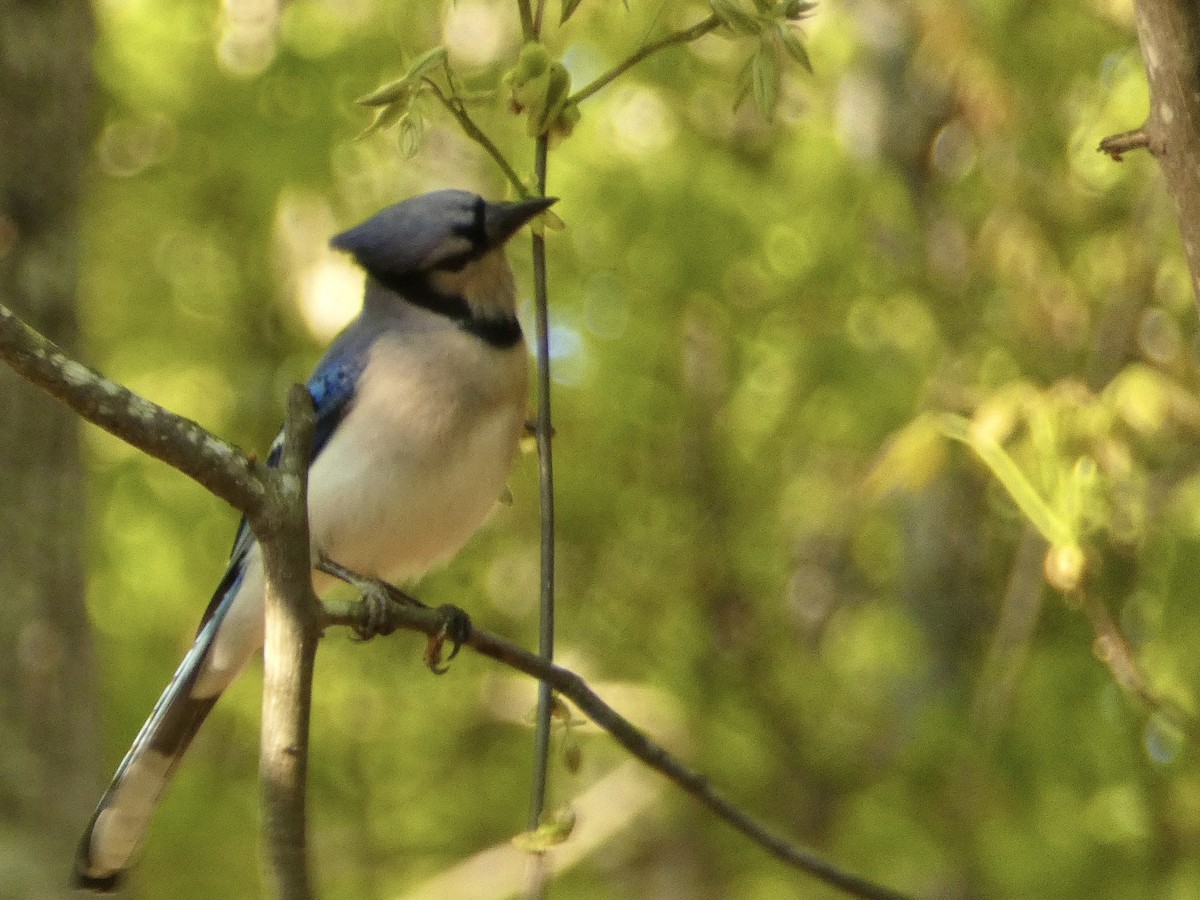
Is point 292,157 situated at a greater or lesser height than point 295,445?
greater

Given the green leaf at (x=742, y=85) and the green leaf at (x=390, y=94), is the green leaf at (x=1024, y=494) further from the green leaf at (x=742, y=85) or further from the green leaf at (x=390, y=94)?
the green leaf at (x=390, y=94)

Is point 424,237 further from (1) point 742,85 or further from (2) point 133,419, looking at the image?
(2) point 133,419

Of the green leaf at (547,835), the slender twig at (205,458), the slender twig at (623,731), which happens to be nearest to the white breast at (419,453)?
the slender twig at (623,731)

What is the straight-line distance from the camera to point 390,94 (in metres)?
1.76

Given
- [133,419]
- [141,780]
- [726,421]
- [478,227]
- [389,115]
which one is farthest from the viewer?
[726,421]

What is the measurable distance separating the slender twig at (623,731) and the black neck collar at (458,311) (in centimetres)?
127

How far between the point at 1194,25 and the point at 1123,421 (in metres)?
1.67

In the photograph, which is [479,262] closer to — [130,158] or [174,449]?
[174,449]

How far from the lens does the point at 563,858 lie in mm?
4992

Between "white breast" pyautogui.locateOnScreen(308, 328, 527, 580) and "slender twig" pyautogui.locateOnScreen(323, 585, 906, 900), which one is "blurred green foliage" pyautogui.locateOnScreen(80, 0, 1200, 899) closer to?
"white breast" pyautogui.locateOnScreen(308, 328, 527, 580)

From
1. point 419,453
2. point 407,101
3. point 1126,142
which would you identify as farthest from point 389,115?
point 419,453

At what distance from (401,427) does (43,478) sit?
1.34 m

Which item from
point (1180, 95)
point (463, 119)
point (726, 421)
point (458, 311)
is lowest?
→ point (1180, 95)

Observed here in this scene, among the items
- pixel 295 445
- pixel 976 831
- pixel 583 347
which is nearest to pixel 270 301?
pixel 583 347
